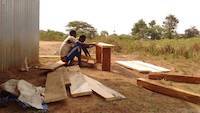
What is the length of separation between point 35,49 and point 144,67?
3.22 m

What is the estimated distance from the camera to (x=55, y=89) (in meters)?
6.80

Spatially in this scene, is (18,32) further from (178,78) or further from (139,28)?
(139,28)

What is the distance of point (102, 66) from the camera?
33.4 feet

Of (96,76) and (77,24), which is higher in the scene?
(77,24)

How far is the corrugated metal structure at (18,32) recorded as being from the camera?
8616mm

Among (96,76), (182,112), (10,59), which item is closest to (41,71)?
(10,59)

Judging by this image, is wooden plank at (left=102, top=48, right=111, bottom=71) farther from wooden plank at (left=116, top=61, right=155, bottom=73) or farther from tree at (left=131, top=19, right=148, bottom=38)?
tree at (left=131, top=19, right=148, bottom=38)

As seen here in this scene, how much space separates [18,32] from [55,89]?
3379 mm

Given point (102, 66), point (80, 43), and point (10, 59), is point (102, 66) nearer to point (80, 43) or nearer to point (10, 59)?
point (80, 43)

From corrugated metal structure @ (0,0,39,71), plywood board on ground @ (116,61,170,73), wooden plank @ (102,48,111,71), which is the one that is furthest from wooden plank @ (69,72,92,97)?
plywood board on ground @ (116,61,170,73)

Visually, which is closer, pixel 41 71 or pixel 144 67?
pixel 41 71

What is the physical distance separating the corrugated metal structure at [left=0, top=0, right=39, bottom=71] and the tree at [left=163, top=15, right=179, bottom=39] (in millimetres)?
16645

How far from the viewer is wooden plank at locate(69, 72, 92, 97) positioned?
6906 mm

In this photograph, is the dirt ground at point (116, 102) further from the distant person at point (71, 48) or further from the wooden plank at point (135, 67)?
the wooden plank at point (135, 67)
